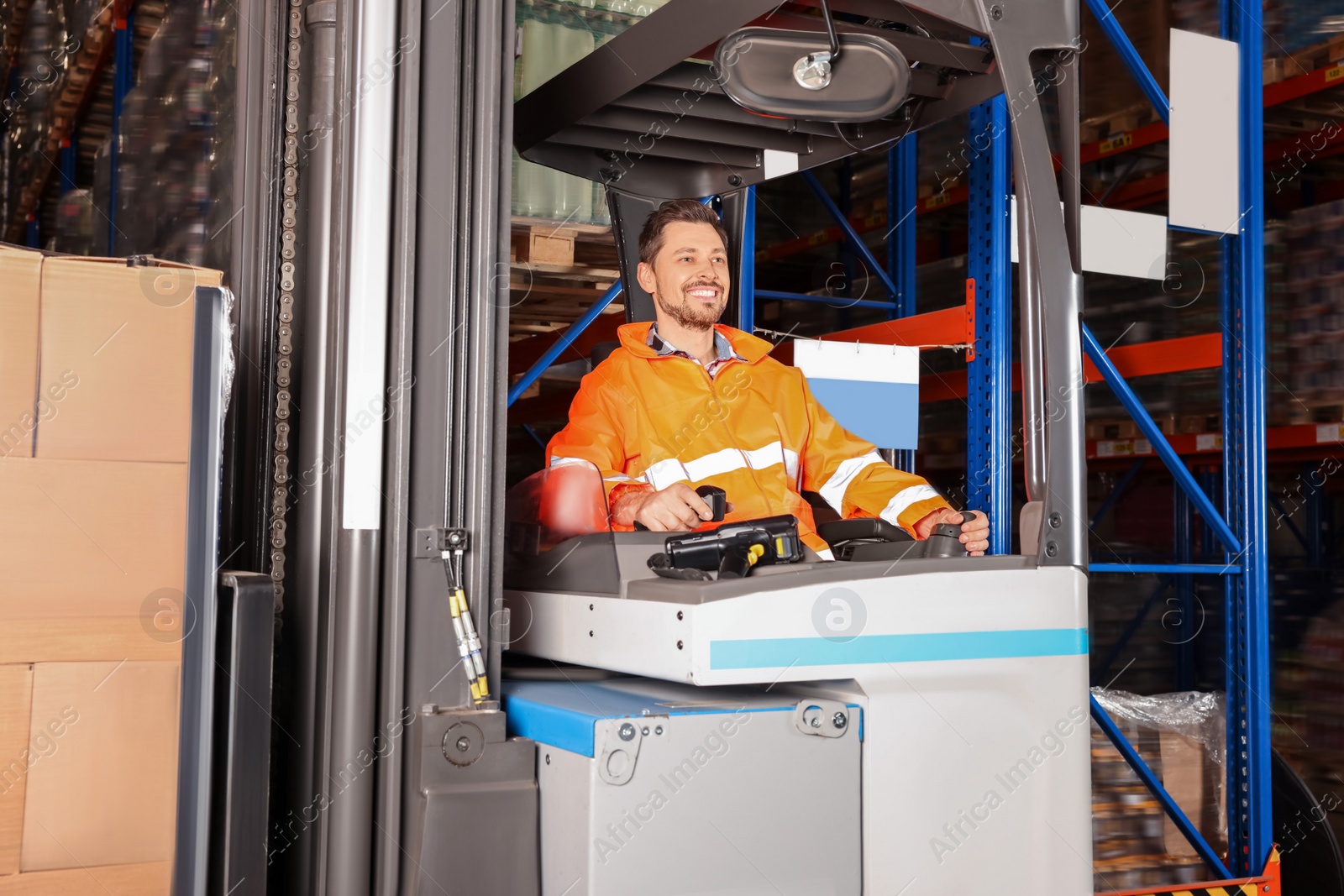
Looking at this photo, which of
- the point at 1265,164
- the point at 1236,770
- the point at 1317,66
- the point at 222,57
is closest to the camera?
the point at 222,57

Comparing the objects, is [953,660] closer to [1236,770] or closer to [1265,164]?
[1236,770]

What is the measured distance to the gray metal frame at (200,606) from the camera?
1.83 m

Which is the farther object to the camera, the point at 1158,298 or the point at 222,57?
the point at 1158,298

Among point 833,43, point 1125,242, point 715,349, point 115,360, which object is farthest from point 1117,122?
point 115,360

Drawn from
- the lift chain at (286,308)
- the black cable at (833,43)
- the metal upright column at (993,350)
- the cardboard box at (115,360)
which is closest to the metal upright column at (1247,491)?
the metal upright column at (993,350)

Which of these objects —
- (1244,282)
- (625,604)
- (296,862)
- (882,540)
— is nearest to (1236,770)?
(1244,282)

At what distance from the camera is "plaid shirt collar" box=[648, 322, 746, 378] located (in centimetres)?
312

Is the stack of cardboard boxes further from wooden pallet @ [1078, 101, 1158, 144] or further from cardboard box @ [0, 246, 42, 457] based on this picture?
wooden pallet @ [1078, 101, 1158, 144]

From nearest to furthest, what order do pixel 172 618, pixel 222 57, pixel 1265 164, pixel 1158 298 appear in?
1. pixel 172 618
2. pixel 222 57
3. pixel 1158 298
4. pixel 1265 164

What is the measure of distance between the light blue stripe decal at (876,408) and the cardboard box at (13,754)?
116 inches

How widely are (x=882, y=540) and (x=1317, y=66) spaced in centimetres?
413

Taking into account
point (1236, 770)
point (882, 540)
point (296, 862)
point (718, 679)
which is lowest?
point (1236, 770)

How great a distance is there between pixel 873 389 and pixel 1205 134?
152 cm

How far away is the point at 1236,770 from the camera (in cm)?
436
